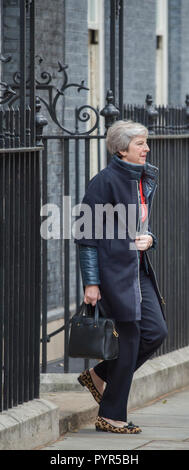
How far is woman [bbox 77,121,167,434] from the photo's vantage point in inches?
311

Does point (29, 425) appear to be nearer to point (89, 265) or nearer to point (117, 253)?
point (89, 265)

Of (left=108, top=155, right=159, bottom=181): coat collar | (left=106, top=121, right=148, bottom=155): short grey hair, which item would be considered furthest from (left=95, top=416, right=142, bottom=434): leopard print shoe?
(left=106, top=121, right=148, bottom=155): short grey hair

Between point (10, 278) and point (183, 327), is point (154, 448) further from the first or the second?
point (183, 327)

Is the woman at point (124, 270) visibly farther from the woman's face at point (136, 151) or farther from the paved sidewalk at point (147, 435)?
the paved sidewalk at point (147, 435)

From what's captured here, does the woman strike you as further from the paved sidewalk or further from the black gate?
the black gate

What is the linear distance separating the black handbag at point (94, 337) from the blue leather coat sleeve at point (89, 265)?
148 millimetres

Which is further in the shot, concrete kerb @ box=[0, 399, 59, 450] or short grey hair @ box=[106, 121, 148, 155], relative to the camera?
short grey hair @ box=[106, 121, 148, 155]

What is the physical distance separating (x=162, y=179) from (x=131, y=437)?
2.51 meters

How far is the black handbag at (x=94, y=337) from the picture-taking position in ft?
25.7

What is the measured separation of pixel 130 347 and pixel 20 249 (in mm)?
871

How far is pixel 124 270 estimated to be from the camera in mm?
7914

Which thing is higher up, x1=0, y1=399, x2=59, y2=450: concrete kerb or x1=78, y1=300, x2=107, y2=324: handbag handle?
x1=78, y1=300, x2=107, y2=324: handbag handle

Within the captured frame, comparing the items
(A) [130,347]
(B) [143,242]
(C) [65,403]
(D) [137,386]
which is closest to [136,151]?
(B) [143,242]
